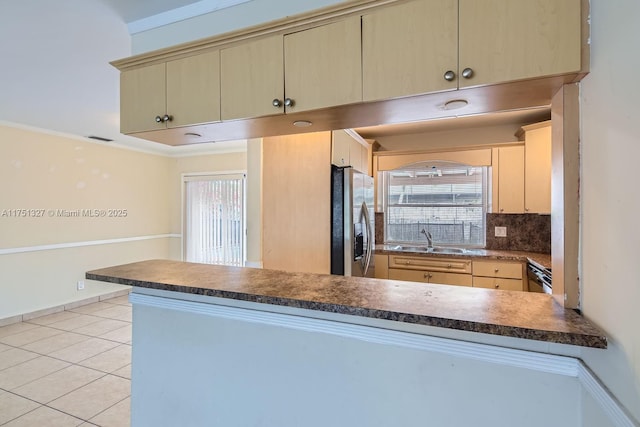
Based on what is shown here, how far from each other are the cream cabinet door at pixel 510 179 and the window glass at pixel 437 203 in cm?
30

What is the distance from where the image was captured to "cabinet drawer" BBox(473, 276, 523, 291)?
331cm

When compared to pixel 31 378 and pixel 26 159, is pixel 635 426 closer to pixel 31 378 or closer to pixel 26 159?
pixel 31 378

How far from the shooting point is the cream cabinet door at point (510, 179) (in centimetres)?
359

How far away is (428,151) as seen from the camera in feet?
13.5

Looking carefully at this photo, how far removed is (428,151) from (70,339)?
15.7 ft

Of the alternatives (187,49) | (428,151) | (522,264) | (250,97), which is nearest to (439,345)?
(250,97)

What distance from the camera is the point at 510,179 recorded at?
3645 millimetres

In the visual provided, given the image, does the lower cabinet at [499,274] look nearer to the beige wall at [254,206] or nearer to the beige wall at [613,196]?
the beige wall at [254,206]

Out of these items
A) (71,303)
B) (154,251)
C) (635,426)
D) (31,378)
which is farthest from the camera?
(154,251)

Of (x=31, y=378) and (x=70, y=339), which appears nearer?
(x=31, y=378)

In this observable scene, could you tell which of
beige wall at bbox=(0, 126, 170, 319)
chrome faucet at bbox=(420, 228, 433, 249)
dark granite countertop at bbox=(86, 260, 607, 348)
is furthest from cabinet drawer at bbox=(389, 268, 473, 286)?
beige wall at bbox=(0, 126, 170, 319)

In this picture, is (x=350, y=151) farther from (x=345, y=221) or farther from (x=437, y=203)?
(x=437, y=203)

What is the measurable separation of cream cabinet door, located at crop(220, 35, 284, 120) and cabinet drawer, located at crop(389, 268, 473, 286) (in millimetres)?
2969

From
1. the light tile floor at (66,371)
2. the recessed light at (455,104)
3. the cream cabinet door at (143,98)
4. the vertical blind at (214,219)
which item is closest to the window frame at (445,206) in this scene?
the vertical blind at (214,219)
